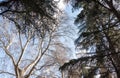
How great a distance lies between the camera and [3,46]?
2445 cm

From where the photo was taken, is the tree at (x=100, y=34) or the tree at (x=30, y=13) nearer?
the tree at (x=30, y=13)

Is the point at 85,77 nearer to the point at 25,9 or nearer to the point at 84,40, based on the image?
the point at 84,40

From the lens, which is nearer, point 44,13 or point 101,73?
point 44,13

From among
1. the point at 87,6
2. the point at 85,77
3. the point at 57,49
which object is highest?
the point at 87,6

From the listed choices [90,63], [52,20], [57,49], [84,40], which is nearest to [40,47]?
[57,49]

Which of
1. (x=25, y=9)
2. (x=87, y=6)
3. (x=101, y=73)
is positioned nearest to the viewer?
(x=25, y=9)

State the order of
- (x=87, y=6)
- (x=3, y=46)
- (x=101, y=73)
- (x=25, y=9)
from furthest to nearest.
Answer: (x=3, y=46), (x=87, y=6), (x=101, y=73), (x=25, y=9)

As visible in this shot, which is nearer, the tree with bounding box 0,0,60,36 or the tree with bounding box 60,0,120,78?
the tree with bounding box 0,0,60,36

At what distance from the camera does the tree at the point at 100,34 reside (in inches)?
464

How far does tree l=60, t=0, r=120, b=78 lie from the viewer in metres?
11.8

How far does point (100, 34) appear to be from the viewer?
1311 cm

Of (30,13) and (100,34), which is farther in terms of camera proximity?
(100,34)

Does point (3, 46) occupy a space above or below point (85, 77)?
above

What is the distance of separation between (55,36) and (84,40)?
1176cm
